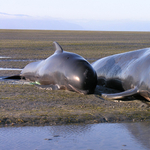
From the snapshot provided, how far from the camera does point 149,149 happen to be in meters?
4.55

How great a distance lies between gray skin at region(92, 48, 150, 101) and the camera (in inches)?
321

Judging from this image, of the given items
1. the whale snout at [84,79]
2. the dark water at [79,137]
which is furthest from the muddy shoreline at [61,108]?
the dark water at [79,137]

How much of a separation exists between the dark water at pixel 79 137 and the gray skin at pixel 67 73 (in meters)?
3.14

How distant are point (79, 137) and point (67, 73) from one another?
14.4 feet

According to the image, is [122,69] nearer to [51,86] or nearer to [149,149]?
[51,86]

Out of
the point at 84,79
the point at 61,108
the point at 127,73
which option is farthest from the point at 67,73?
the point at 61,108

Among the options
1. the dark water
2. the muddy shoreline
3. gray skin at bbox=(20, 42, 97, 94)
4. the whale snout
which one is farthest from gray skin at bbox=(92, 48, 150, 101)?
the dark water

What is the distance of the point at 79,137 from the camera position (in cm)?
521

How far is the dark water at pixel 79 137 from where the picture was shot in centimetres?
474

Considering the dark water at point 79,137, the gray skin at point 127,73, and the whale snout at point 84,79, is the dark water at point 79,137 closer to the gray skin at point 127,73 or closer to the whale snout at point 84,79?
the gray skin at point 127,73

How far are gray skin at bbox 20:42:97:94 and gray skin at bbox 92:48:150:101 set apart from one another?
749 millimetres

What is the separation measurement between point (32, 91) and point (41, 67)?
6.17 ft

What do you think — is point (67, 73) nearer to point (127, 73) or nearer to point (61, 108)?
point (127, 73)

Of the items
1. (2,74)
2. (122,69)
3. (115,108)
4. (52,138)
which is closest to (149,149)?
(52,138)
